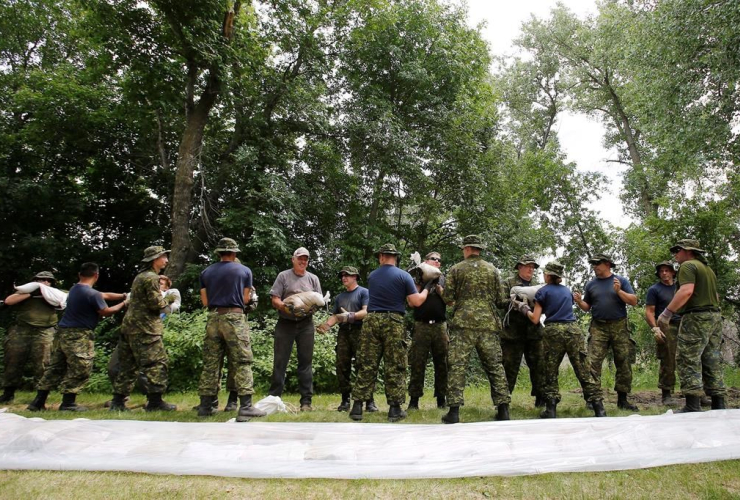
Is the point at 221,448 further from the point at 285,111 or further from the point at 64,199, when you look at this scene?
the point at 64,199

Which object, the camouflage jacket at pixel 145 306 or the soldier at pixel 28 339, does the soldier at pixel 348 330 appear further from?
the soldier at pixel 28 339

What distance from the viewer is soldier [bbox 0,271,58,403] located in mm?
6812

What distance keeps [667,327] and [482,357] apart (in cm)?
393

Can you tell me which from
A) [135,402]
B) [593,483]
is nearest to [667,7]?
[593,483]

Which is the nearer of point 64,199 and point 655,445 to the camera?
point 655,445

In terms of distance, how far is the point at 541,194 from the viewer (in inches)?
576

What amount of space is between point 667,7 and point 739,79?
9.54 ft

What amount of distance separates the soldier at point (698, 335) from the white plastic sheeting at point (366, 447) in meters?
1.06

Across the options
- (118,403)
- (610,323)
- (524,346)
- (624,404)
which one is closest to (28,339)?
(118,403)

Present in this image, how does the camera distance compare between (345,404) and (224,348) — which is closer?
(224,348)

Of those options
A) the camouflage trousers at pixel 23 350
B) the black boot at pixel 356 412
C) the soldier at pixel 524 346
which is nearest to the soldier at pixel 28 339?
the camouflage trousers at pixel 23 350

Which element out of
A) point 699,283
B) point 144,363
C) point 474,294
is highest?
point 699,283

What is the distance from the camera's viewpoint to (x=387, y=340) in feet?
17.9

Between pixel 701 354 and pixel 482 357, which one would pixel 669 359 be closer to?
pixel 701 354
